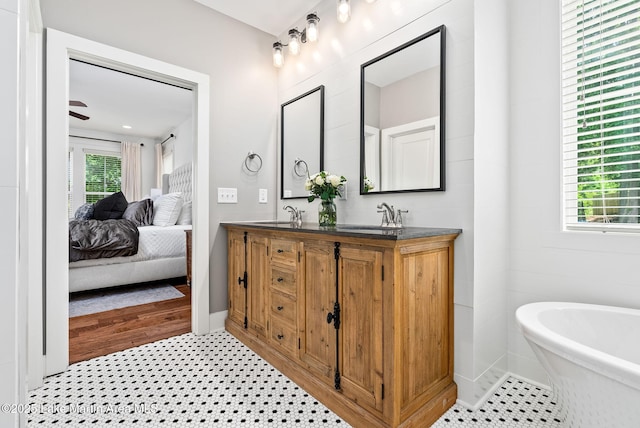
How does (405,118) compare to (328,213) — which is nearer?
(405,118)

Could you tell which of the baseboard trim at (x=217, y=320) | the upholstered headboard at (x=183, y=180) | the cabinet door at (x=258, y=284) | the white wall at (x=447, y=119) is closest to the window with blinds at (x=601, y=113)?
the white wall at (x=447, y=119)

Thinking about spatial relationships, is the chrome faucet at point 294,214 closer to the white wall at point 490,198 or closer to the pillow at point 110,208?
the white wall at point 490,198

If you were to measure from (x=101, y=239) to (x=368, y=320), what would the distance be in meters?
3.22

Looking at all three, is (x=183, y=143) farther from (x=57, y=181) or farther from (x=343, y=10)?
(x=343, y=10)

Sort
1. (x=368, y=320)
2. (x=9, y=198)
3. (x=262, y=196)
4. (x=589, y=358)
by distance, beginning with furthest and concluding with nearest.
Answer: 1. (x=262, y=196)
2. (x=368, y=320)
3. (x=589, y=358)
4. (x=9, y=198)

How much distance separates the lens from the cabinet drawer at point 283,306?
181 cm

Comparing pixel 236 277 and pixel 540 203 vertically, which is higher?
pixel 540 203

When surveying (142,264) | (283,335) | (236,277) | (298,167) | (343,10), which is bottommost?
(283,335)

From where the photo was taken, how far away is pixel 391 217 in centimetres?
187

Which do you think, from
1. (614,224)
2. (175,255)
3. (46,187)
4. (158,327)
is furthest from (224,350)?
(614,224)

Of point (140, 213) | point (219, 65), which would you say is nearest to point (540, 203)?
point (219, 65)

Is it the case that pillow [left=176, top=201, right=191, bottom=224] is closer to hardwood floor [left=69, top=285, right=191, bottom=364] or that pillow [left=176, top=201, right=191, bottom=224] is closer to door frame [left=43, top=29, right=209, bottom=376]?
hardwood floor [left=69, top=285, right=191, bottom=364]

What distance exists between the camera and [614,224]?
1572 mm

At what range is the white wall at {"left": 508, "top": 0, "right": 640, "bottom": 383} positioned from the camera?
161 centimetres
